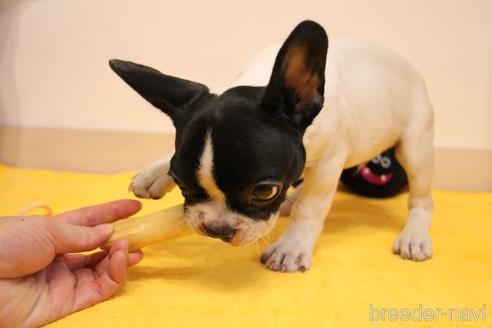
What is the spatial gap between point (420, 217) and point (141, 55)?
2.18m

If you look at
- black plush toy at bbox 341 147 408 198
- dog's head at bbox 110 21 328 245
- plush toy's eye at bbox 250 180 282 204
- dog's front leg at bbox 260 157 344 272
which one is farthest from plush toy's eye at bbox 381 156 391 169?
plush toy's eye at bbox 250 180 282 204

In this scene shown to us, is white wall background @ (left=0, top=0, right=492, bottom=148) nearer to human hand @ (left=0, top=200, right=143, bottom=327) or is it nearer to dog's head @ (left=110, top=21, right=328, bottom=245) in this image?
dog's head @ (left=110, top=21, right=328, bottom=245)

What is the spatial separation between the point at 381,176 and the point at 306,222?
1.19m

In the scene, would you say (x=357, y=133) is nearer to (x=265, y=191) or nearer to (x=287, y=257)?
(x=287, y=257)

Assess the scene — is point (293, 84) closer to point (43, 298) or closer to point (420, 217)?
point (43, 298)

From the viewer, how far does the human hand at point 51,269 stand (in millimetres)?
1416

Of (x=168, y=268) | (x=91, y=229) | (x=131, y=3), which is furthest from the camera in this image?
(x=131, y=3)

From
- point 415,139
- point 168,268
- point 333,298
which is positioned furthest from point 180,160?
point 415,139

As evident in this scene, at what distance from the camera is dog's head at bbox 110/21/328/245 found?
150cm

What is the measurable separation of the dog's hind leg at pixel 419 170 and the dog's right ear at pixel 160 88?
1182mm

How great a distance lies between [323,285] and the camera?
186 centimetres

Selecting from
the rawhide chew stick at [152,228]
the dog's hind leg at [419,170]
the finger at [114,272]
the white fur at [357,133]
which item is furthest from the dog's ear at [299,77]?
the dog's hind leg at [419,170]

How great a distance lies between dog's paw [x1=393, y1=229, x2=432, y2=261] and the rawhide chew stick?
1.04 metres

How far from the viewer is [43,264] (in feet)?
4.94
